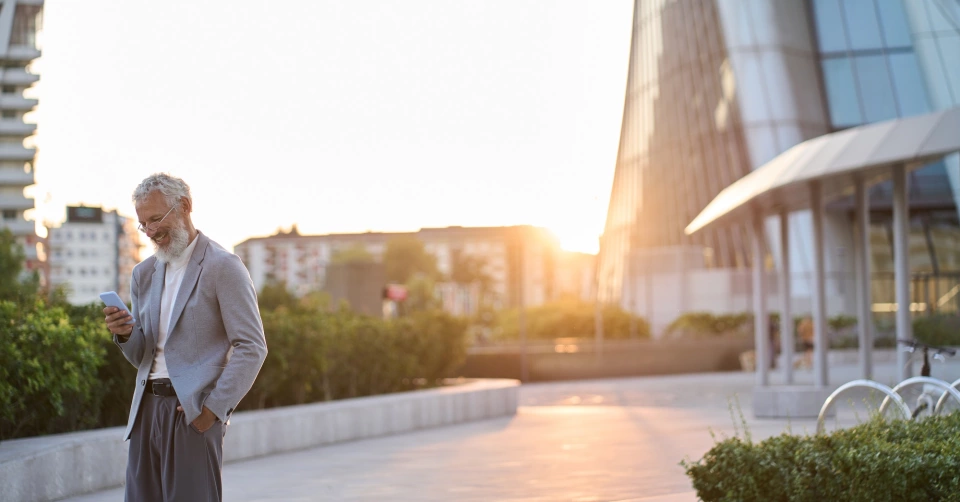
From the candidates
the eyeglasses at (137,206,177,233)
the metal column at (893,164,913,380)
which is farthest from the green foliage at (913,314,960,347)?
the eyeglasses at (137,206,177,233)

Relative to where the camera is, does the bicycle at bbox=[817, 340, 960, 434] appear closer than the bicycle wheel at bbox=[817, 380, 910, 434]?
No

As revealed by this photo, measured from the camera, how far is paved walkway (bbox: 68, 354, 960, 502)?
10.2m

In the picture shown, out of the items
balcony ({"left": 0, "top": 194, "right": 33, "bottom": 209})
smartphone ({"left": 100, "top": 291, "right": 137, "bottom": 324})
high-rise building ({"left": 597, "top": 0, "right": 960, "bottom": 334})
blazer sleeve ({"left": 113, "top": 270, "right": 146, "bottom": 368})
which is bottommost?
blazer sleeve ({"left": 113, "top": 270, "right": 146, "bottom": 368})

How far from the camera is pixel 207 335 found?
5215 millimetres

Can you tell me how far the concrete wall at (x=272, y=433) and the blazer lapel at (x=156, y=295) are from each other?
3.71 meters

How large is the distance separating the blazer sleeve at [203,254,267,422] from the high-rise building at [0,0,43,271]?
322ft

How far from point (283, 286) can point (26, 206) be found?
2827 inches

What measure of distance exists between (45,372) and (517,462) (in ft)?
15.4

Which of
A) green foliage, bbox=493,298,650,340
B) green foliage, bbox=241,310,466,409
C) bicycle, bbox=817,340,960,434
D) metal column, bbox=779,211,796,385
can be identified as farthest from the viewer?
green foliage, bbox=493,298,650,340

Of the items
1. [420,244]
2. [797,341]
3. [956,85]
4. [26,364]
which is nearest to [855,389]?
[26,364]

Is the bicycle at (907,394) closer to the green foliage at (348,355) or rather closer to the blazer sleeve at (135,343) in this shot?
the green foliage at (348,355)

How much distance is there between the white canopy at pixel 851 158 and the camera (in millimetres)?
15609

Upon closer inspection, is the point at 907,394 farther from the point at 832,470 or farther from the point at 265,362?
the point at 265,362

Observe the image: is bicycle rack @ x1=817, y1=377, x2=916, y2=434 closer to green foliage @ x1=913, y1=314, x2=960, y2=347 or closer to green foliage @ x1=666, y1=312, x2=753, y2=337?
green foliage @ x1=913, y1=314, x2=960, y2=347
